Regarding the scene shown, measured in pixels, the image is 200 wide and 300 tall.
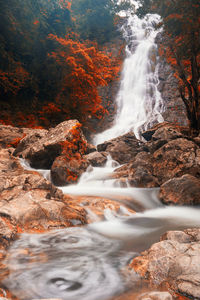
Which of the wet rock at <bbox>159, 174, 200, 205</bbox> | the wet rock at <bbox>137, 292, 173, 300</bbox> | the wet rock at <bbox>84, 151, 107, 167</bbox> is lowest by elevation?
the wet rock at <bbox>137, 292, 173, 300</bbox>

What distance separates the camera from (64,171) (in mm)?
7852

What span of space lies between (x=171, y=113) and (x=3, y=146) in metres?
15.4

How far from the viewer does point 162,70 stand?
25.1 meters

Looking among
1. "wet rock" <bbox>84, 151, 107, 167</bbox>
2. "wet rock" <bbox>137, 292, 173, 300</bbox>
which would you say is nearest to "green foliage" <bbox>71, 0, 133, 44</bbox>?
"wet rock" <bbox>84, 151, 107, 167</bbox>

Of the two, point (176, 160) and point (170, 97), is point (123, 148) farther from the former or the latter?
point (170, 97)

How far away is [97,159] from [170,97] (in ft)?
47.9

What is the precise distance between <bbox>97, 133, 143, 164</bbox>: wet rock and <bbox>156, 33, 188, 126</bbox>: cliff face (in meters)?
8.48

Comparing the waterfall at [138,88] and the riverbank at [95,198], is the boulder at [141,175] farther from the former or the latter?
the waterfall at [138,88]

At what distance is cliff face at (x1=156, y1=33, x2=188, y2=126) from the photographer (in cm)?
2008

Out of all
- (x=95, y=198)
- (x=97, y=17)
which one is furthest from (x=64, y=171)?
(x=97, y=17)

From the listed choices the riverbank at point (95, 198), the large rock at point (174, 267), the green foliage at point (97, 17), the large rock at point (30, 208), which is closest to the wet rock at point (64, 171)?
the riverbank at point (95, 198)

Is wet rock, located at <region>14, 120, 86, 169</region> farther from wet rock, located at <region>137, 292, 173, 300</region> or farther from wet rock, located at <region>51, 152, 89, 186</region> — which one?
wet rock, located at <region>137, 292, 173, 300</region>

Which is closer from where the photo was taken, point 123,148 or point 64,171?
point 64,171

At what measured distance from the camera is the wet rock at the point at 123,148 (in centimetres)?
1222
